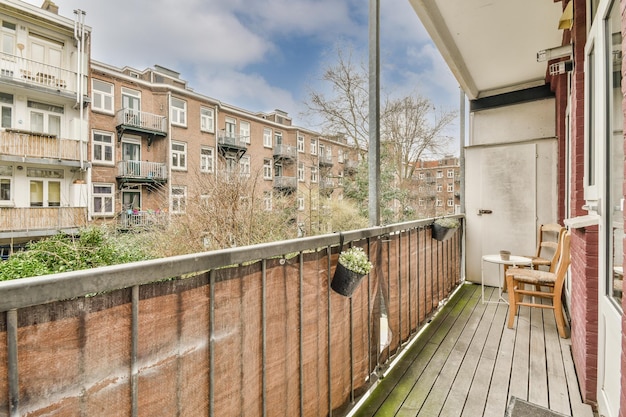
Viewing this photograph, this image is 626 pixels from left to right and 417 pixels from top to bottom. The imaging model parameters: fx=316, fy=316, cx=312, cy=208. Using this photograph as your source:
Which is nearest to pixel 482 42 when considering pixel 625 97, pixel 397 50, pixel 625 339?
pixel 625 97

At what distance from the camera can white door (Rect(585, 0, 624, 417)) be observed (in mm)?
1496

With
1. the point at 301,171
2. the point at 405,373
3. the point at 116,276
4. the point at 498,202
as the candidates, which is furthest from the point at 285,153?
the point at 116,276

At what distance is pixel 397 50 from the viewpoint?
11375 mm

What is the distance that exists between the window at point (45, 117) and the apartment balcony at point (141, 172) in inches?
96.0

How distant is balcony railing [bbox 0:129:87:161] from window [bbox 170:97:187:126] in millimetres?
4397

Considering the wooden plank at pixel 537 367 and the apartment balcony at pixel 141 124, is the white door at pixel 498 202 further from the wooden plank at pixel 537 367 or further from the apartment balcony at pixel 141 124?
the apartment balcony at pixel 141 124

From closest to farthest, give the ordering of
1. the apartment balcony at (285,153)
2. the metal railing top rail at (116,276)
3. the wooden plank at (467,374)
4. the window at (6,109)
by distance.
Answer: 1. the metal railing top rail at (116,276)
2. the wooden plank at (467,374)
3. the window at (6,109)
4. the apartment balcony at (285,153)

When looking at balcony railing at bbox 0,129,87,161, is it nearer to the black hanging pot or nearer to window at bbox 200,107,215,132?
window at bbox 200,107,215,132

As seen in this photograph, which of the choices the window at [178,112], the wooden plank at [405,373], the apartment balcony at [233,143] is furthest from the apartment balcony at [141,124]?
the wooden plank at [405,373]

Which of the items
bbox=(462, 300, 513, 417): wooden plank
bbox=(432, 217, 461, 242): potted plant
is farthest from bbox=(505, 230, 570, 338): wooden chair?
bbox=(432, 217, 461, 242): potted plant

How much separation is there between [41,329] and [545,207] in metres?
5.46

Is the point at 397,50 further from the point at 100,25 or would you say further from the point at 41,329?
the point at 41,329

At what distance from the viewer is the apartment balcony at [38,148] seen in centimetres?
985

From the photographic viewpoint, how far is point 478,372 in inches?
91.8
